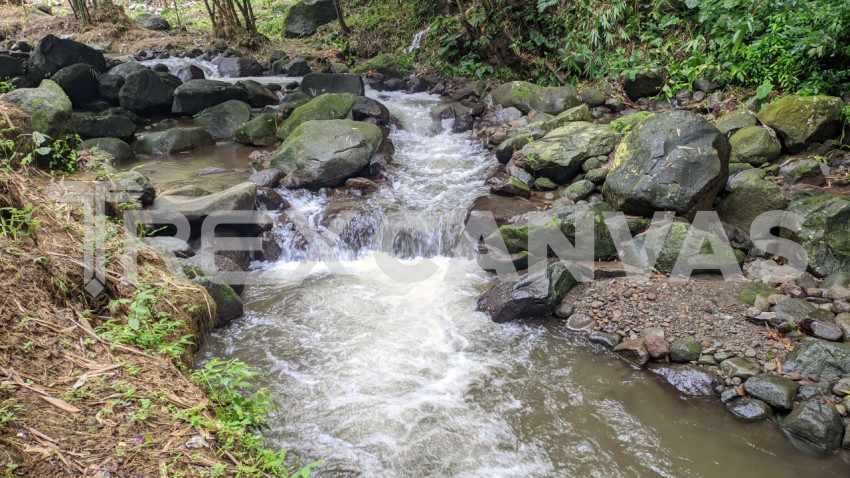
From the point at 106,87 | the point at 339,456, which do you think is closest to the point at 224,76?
the point at 106,87

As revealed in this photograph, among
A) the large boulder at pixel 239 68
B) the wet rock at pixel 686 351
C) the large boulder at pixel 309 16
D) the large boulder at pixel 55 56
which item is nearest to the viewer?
the wet rock at pixel 686 351

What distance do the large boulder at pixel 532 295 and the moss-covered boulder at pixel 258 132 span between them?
20.0 feet

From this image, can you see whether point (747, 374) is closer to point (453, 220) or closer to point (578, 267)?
point (578, 267)

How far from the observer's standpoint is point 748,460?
130 inches

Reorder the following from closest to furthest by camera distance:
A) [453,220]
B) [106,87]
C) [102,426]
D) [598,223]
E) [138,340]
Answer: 1. [102,426]
2. [138,340]
3. [598,223]
4. [453,220]
5. [106,87]

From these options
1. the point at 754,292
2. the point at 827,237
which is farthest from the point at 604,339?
the point at 827,237

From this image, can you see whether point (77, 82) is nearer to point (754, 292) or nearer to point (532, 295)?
point (532, 295)

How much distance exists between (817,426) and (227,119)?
10016 millimetres

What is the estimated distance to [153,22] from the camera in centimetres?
2138

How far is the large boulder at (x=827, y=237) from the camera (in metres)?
4.71

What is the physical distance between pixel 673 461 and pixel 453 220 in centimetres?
411

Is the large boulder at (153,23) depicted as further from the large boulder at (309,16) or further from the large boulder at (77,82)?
the large boulder at (77,82)

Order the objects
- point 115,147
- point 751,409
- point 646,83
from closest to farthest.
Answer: point 751,409 < point 115,147 < point 646,83

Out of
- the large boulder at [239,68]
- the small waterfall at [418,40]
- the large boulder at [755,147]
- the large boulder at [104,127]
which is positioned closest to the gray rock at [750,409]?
the large boulder at [755,147]
